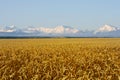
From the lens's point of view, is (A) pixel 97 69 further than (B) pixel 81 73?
Yes

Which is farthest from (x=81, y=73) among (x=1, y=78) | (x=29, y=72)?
(x=1, y=78)

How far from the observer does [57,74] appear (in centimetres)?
923

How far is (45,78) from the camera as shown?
352 inches

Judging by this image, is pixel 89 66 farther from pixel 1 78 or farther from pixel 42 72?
pixel 1 78

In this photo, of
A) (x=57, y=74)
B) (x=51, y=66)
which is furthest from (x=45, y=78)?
(x=51, y=66)

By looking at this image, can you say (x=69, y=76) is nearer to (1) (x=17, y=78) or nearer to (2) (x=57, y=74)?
(2) (x=57, y=74)

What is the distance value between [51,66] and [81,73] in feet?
5.78

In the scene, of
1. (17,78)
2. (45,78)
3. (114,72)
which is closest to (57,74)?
(45,78)

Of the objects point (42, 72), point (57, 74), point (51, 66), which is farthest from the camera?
point (51, 66)

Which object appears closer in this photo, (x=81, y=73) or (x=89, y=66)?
(x=81, y=73)

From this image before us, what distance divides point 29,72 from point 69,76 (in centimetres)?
146

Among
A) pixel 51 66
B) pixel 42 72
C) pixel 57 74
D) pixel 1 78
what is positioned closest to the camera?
pixel 1 78

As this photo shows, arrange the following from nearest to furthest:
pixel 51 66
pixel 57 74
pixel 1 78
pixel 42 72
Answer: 1. pixel 1 78
2. pixel 57 74
3. pixel 42 72
4. pixel 51 66

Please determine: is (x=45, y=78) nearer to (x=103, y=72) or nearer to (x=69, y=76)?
(x=69, y=76)
